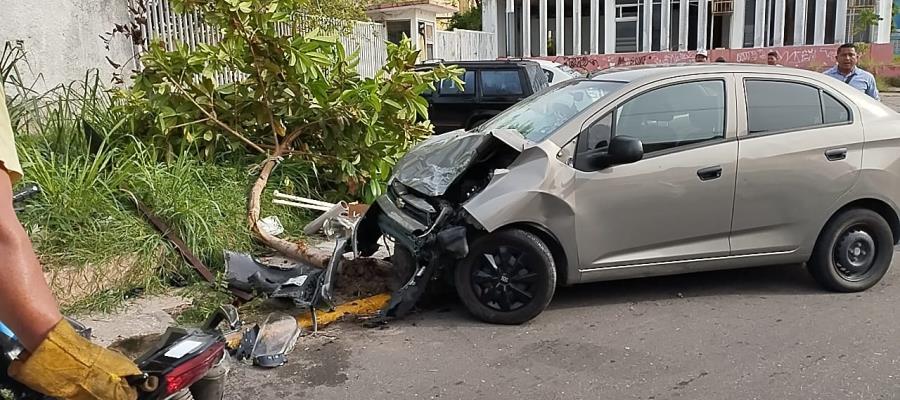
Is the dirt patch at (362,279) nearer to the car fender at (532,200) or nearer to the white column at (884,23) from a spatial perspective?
the car fender at (532,200)

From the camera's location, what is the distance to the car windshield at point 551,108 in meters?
5.27

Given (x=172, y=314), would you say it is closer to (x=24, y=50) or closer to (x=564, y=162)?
(x=564, y=162)

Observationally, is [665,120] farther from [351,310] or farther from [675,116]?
[351,310]

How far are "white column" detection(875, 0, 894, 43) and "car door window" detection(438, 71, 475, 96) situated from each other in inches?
1105

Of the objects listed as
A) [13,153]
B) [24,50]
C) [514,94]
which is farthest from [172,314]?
[514,94]

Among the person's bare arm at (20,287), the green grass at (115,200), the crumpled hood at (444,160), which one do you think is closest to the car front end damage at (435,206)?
the crumpled hood at (444,160)

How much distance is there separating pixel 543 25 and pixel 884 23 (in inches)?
593

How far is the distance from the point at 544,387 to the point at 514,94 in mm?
8756

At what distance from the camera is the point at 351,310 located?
5.24 metres

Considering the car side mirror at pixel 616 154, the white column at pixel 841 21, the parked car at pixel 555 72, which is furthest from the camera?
the white column at pixel 841 21

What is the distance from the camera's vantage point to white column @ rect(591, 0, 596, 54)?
3472 centimetres

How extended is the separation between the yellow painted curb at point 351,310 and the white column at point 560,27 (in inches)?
1257

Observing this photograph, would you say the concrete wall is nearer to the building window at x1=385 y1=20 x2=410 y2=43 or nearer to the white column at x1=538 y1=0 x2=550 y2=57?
the building window at x1=385 y1=20 x2=410 y2=43

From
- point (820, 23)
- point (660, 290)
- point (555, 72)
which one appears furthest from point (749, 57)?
point (660, 290)
